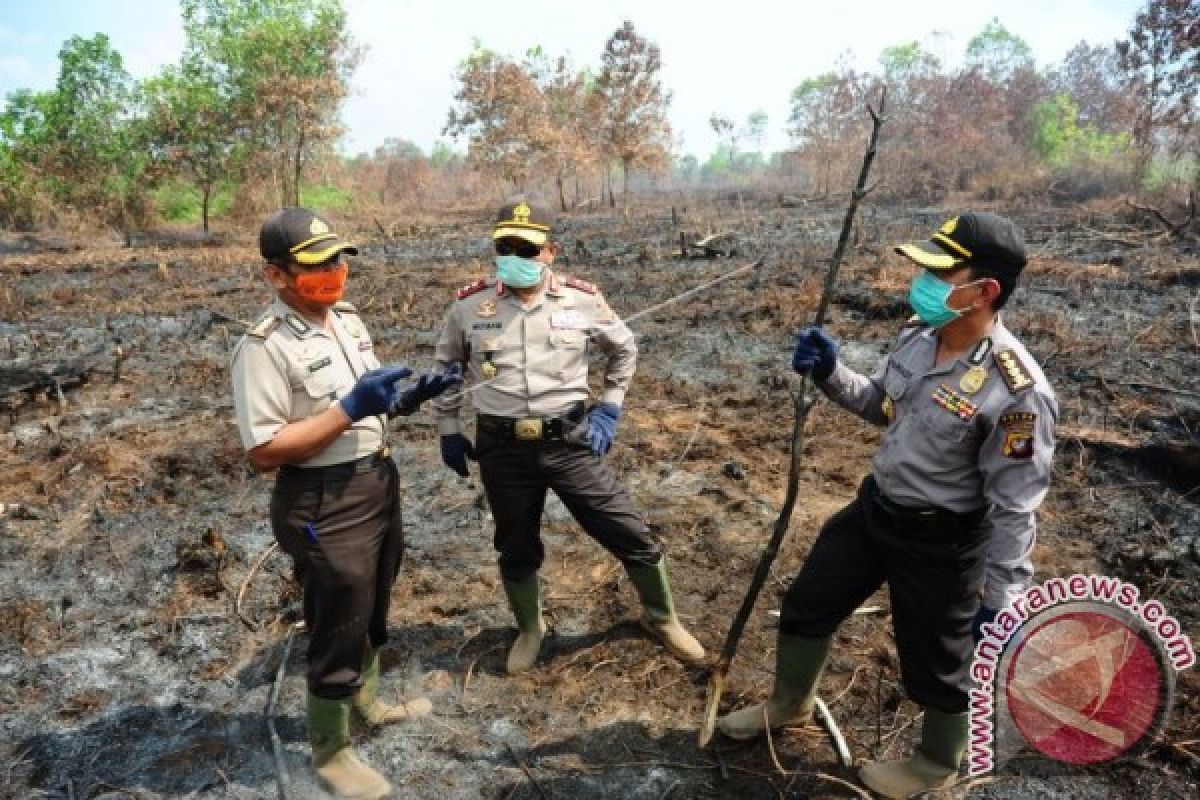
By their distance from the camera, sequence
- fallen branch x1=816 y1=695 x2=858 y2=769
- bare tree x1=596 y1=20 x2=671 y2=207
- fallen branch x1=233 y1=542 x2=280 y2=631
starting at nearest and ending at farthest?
1. fallen branch x1=816 y1=695 x2=858 y2=769
2. fallen branch x1=233 y1=542 x2=280 y2=631
3. bare tree x1=596 y1=20 x2=671 y2=207

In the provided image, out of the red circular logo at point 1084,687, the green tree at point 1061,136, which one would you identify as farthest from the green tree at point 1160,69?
the red circular logo at point 1084,687

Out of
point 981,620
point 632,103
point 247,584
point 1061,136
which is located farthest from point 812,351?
point 1061,136

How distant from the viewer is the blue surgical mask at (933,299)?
7.06ft

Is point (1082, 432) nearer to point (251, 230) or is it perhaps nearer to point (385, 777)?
point (385, 777)

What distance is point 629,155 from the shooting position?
29.8 metres

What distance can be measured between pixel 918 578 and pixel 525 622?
1.85m

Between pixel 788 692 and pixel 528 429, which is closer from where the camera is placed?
pixel 788 692

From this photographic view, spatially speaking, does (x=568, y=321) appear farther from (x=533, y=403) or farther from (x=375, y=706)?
(x=375, y=706)

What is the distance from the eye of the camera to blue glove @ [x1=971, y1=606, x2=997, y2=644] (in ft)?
7.14

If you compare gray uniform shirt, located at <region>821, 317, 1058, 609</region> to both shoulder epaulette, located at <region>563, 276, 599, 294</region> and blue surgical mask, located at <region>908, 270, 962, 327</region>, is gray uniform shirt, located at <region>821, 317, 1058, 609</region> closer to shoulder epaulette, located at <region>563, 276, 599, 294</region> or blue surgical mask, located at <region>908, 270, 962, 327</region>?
blue surgical mask, located at <region>908, 270, 962, 327</region>

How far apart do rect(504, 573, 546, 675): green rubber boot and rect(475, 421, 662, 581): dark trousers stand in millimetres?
202

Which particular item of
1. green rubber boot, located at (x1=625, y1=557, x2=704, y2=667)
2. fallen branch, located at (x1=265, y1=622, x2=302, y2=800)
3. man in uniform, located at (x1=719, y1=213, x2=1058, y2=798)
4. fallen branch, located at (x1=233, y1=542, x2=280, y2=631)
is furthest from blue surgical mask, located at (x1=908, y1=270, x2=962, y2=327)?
fallen branch, located at (x1=233, y1=542, x2=280, y2=631)

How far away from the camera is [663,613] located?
10.9 ft

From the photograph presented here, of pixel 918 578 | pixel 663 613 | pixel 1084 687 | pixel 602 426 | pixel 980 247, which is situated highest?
pixel 980 247
